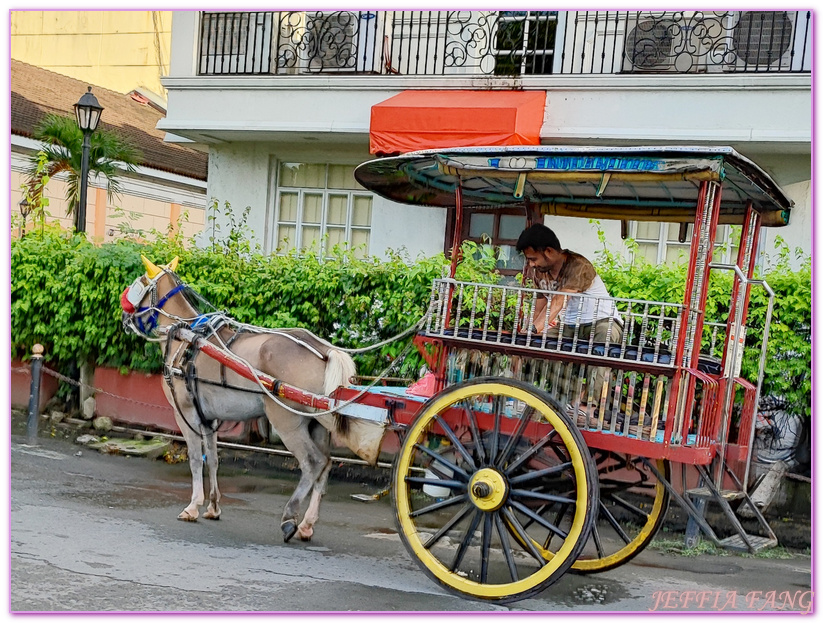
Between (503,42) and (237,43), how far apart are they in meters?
3.60

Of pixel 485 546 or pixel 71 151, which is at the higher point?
pixel 71 151

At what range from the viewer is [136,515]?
266 inches

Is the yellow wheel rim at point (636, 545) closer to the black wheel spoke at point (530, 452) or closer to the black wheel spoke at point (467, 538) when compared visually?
the black wheel spoke at point (467, 538)

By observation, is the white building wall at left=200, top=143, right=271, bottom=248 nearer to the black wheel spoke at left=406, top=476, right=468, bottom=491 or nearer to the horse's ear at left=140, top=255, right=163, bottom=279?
the horse's ear at left=140, top=255, right=163, bottom=279

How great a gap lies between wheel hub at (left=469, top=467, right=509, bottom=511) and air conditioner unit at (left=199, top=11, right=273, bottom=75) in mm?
8573

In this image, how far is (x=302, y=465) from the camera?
20.4ft

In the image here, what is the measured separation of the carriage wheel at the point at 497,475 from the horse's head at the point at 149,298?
8.28ft

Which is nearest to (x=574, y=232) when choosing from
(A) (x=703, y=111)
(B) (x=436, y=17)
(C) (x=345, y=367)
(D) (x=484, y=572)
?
(A) (x=703, y=111)

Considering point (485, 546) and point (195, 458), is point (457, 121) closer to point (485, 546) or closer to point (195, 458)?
point (195, 458)

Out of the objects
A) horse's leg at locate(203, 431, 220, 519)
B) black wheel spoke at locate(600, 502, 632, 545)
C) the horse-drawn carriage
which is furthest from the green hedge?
black wheel spoke at locate(600, 502, 632, 545)

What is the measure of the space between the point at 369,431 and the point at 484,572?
4.42 feet

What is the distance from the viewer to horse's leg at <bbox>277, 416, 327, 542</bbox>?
20.2 ft

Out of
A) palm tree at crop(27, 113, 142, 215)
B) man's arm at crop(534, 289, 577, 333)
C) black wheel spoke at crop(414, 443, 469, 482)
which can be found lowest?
black wheel spoke at crop(414, 443, 469, 482)

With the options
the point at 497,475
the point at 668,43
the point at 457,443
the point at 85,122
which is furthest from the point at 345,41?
the point at 497,475
